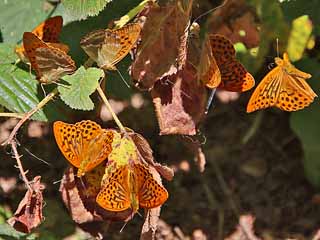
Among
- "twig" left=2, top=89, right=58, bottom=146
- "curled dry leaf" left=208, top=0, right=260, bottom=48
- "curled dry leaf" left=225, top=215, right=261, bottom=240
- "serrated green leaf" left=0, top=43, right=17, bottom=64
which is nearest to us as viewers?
"twig" left=2, top=89, right=58, bottom=146

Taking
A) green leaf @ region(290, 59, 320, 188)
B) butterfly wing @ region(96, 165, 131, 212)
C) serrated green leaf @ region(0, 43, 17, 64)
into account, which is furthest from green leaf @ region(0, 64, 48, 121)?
green leaf @ region(290, 59, 320, 188)

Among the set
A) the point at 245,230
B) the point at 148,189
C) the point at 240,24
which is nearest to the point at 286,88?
the point at 148,189

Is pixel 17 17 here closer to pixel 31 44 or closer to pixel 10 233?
pixel 31 44

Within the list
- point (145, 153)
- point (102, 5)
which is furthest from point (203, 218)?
point (102, 5)

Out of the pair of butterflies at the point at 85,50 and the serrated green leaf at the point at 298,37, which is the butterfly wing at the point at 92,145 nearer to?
the pair of butterflies at the point at 85,50

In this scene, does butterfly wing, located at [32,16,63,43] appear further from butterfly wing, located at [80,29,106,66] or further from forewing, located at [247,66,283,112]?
forewing, located at [247,66,283,112]

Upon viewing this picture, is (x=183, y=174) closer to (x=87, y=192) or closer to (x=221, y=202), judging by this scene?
(x=221, y=202)

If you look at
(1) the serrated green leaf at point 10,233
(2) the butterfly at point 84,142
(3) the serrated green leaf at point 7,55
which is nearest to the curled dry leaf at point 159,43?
(2) the butterfly at point 84,142

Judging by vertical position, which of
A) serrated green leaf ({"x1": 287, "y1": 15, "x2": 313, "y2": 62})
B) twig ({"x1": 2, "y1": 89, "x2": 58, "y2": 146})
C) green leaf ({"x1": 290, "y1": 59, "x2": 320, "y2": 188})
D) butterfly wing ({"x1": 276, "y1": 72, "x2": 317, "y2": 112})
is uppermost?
twig ({"x1": 2, "y1": 89, "x2": 58, "y2": 146})
